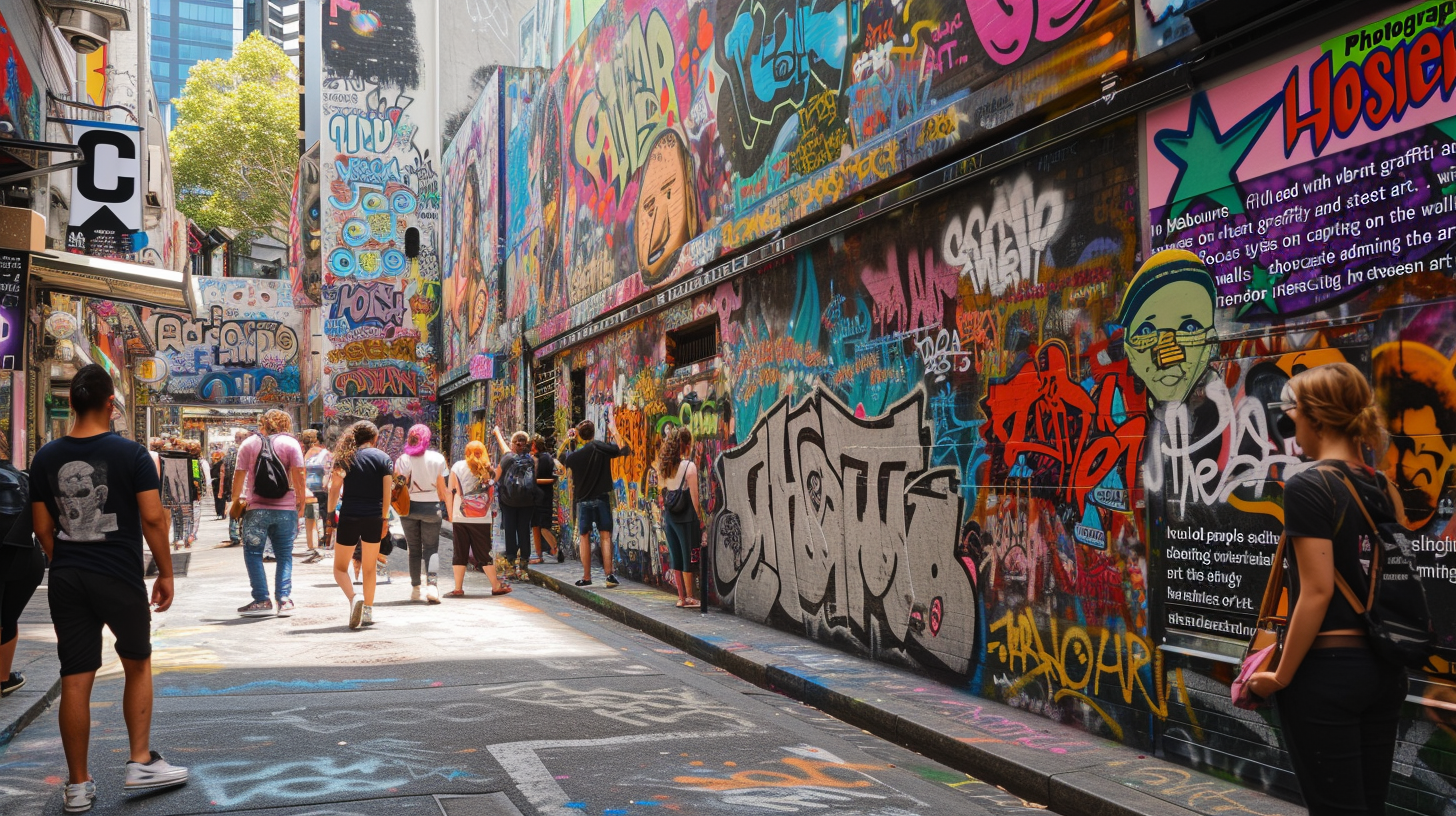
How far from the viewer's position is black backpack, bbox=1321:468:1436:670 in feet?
9.74

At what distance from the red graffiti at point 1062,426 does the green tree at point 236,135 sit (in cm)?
5400

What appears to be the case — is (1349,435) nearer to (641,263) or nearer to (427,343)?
(641,263)

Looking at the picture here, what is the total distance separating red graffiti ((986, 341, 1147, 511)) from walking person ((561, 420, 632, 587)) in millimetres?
6963

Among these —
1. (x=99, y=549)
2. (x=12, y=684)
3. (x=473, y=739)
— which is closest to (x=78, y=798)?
(x=99, y=549)

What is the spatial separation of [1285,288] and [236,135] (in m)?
56.3

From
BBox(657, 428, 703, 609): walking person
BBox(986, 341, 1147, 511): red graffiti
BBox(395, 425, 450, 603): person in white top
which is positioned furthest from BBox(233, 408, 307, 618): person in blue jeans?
BBox(986, 341, 1147, 511): red graffiti

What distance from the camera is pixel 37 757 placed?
18.1ft

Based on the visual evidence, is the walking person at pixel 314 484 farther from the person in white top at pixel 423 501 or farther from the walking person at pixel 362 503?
the walking person at pixel 362 503

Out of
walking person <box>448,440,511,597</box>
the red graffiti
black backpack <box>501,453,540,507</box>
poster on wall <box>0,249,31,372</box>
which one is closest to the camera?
the red graffiti

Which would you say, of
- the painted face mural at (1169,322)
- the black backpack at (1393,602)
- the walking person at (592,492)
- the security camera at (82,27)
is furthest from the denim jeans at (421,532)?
the black backpack at (1393,602)

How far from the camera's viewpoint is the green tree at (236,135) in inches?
2089

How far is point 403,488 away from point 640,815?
287 inches

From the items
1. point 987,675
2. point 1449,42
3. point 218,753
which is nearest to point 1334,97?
point 1449,42

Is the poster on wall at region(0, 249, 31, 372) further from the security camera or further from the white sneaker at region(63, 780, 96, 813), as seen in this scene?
Answer: the white sneaker at region(63, 780, 96, 813)
